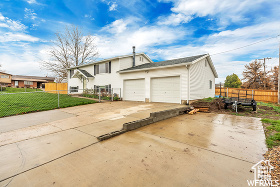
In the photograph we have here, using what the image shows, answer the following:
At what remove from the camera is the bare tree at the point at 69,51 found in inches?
856

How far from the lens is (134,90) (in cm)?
1206

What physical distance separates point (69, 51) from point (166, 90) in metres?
21.6

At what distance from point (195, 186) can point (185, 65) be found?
27.1 feet

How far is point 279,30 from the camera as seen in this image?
10758 mm

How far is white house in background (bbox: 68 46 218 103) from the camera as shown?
909 centimetres

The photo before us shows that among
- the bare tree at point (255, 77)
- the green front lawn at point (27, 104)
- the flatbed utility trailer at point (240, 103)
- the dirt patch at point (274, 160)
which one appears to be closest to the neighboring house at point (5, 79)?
the green front lawn at point (27, 104)

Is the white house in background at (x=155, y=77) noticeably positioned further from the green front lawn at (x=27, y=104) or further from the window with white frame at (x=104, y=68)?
the green front lawn at (x=27, y=104)

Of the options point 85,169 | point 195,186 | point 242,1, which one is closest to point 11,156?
point 85,169

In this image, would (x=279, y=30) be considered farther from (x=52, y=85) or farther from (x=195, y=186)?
(x=52, y=85)

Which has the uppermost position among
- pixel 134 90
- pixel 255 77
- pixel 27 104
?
pixel 255 77

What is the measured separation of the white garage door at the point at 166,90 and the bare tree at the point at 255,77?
24.8m

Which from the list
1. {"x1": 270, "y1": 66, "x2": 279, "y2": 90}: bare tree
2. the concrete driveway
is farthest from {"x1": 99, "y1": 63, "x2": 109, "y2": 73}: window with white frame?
{"x1": 270, "y1": 66, "x2": 279, "y2": 90}: bare tree

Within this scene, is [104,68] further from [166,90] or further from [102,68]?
[166,90]

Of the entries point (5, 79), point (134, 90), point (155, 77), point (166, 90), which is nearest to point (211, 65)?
point (166, 90)
